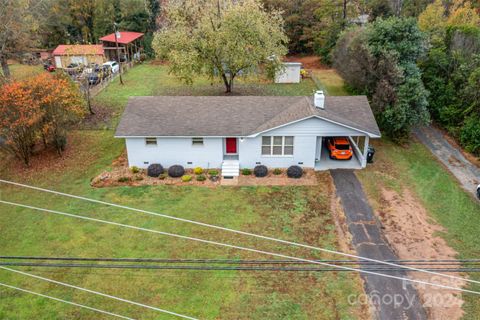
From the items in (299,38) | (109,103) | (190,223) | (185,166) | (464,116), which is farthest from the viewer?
(299,38)

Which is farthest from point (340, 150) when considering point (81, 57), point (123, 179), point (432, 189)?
point (81, 57)

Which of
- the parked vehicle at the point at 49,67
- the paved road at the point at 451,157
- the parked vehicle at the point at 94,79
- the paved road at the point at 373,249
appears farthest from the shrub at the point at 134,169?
the parked vehicle at the point at 49,67

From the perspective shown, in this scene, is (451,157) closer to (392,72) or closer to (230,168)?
(392,72)

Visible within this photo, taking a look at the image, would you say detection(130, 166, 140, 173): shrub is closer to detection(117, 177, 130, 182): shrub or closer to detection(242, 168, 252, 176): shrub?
detection(117, 177, 130, 182): shrub

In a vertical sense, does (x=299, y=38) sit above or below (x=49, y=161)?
above

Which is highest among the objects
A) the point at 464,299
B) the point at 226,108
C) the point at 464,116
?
the point at 226,108

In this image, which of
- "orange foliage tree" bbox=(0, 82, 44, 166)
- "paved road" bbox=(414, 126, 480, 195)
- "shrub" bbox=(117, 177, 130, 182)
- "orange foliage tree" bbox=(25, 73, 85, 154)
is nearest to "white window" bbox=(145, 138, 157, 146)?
"shrub" bbox=(117, 177, 130, 182)

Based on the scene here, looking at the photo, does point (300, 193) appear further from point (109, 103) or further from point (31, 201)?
point (109, 103)

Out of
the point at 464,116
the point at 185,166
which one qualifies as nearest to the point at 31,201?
the point at 185,166
